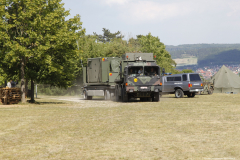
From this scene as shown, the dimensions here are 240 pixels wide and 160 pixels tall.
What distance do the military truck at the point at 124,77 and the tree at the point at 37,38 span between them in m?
4.16

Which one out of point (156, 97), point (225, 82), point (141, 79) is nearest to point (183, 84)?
point (156, 97)

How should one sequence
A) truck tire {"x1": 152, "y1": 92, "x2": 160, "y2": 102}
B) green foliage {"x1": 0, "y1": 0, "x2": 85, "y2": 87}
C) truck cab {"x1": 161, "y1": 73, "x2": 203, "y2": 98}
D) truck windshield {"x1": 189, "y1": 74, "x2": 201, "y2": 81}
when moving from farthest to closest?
truck windshield {"x1": 189, "y1": 74, "x2": 201, "y2": 81} < truck cab {"x1": 161, "y1": 73, "x2": 203, "y2": 98} < truck tire {"x1": 152, "y1": 92, "x2": 160, "y2": 102} < green foliage {"x1": 0, "y1": 0, "x2": 85, "y2": 87}

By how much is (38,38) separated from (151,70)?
8327 mm

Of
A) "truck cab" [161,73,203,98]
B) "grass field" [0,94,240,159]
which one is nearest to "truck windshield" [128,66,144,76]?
"truck cab" [161,73,203,98]

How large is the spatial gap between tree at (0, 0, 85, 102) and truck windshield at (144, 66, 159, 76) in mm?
5266

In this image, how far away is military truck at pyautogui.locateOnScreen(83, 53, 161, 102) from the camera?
24.7 metres

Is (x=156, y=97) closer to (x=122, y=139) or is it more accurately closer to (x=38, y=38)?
(x=38, y=38)

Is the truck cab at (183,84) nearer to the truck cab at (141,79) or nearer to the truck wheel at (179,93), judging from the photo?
the truck wheel at (179,93)

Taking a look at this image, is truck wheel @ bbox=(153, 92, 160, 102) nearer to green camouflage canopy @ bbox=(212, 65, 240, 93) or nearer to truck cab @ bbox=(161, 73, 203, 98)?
truck cab @ bbox=(161, 73, 203, 98)

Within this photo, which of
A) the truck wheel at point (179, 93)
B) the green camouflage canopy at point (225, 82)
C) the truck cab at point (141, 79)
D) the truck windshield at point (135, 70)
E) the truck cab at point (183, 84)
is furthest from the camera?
the green camouflage canopy at point (225, 82)

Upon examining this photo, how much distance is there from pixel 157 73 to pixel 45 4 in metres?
9.31

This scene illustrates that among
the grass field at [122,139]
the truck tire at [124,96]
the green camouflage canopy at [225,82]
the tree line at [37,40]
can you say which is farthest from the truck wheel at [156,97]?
the green camouflage canopy at [225,82]

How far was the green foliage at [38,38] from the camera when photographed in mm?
22641

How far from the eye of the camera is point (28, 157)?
731 cm
